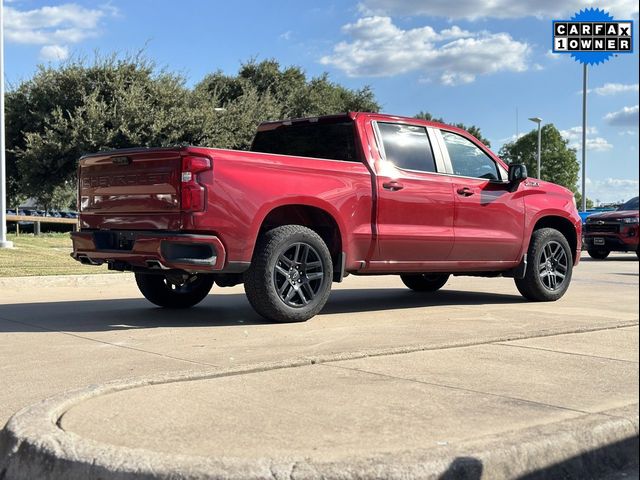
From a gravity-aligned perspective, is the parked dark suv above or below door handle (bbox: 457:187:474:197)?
below

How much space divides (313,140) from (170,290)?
92.8 inches

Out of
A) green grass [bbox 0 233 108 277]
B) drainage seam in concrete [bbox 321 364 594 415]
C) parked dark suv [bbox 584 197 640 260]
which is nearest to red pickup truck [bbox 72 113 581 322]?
drainage seam in concrete [bbox 321 364 594 415]

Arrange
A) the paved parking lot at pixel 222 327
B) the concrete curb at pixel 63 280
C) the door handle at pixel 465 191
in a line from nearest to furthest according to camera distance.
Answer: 1. the paved parking lot at pixel 222 327
2. the door handle at pixel 465 191
3. the concrete curb at pixel 63 280

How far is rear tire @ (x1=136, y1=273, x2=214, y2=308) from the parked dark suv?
13.3m

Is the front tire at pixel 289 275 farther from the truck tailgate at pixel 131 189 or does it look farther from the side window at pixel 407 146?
the side window at pixel 407 146

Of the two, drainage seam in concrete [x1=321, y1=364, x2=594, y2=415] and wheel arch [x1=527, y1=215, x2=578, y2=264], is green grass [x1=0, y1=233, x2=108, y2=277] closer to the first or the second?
wheel arch [x1=527, y1=215, x2=578, y2=264]

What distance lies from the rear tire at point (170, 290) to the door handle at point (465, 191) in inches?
115

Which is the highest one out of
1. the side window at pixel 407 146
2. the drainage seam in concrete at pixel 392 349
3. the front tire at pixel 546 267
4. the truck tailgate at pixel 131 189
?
the side window at pixel 407 146

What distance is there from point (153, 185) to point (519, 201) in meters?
4.41

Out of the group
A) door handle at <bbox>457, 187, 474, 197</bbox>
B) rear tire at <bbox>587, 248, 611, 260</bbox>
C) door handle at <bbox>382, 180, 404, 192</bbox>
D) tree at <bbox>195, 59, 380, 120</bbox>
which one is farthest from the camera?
tree at <bbox>195, 59, 380, 120</bbox>

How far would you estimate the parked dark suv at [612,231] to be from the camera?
729 inches

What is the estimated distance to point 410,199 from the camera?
24.8 feet

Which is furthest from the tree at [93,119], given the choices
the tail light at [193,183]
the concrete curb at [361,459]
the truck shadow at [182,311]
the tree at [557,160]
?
the tree at [557,160]

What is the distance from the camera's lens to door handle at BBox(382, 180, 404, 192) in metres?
7.36
